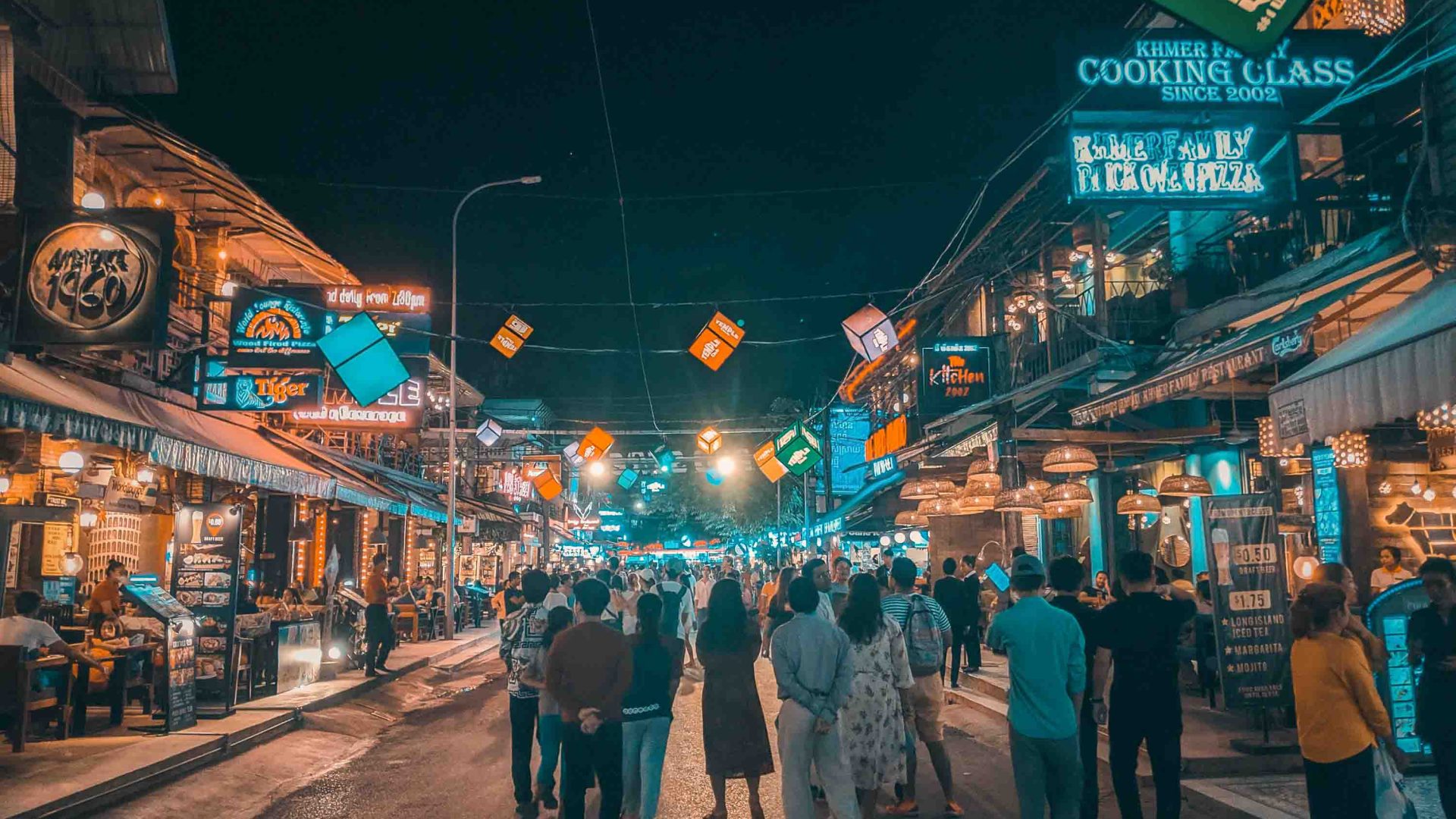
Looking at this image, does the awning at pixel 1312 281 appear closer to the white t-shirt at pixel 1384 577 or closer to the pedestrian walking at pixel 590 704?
the white t-shirt at pixel 1384 577

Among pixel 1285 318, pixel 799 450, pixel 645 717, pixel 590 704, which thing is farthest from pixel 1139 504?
pixel 590 704

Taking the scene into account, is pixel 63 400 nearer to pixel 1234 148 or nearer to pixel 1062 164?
pixel 1062 164

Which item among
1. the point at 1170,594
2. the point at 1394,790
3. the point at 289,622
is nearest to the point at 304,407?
the point at 289,622

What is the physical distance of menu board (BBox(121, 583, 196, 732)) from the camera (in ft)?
37.1

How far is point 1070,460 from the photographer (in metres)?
14.6

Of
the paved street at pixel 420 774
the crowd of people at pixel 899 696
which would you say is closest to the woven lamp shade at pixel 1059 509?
the paved street at pixel 420 774

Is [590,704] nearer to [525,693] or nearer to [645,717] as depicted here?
[645,717]

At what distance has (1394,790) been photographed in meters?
5.68

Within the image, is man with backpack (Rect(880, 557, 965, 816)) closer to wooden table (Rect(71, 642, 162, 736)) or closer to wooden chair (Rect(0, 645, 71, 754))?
wooden chair (Rect(0, 645, 71, 754))

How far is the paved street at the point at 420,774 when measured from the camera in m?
8.43

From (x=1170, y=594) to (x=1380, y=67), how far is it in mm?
9237

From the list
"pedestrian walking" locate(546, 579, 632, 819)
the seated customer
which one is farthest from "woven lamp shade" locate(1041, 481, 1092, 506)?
the seated customer

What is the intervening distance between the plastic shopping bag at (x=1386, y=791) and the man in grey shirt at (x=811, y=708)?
119 inches

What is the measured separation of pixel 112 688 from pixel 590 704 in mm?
8101
